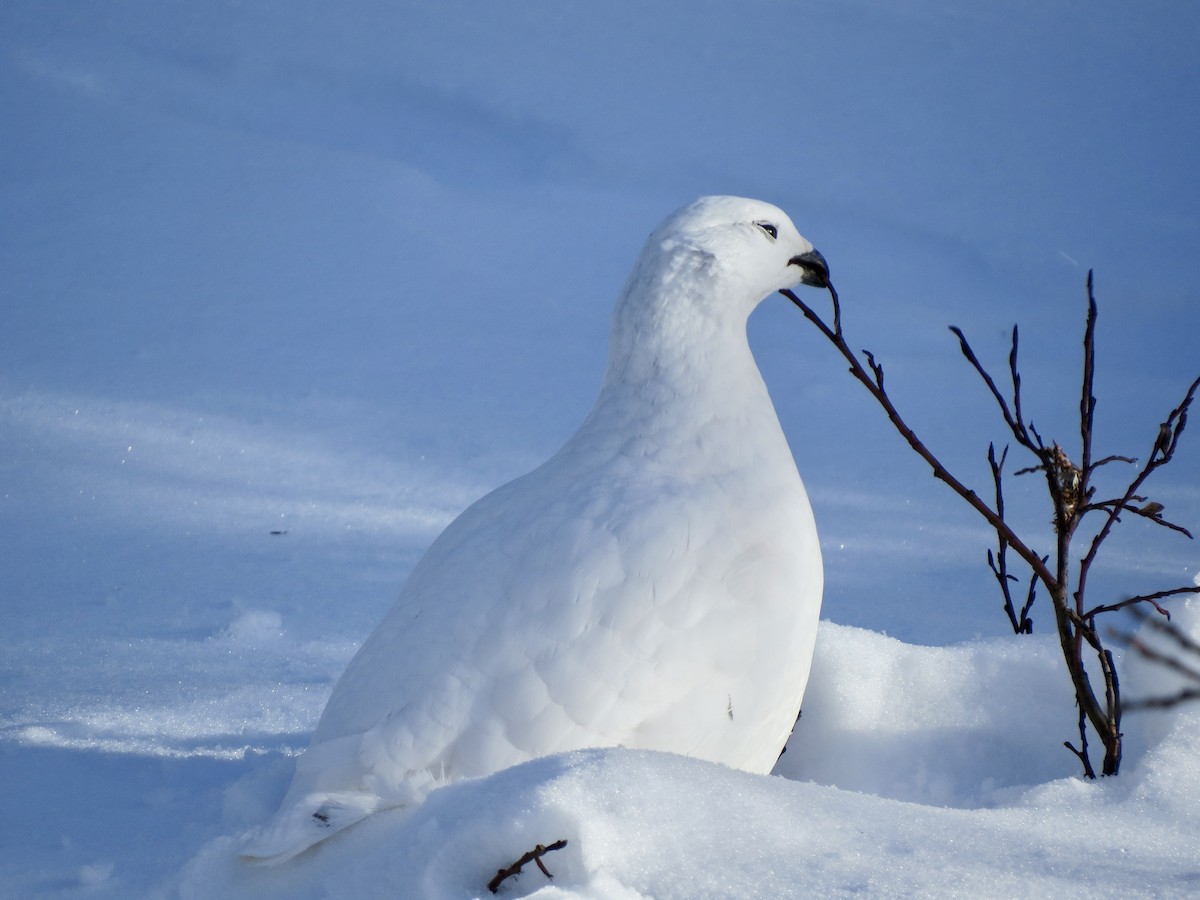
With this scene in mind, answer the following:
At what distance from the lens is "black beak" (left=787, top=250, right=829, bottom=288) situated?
185cm

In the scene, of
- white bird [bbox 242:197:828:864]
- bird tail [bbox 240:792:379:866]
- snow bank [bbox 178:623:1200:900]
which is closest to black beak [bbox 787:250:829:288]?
white bird [bbox 242:197:828:864]

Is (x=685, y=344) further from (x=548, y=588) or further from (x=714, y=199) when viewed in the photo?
(x=548, y=588)

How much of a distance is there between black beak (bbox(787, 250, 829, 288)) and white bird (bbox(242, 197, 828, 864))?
12 cm

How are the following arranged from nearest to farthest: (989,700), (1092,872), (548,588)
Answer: (1092,872) < (548,588) < (989,700)

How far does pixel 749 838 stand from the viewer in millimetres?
1104

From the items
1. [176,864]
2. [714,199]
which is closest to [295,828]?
[176,864]

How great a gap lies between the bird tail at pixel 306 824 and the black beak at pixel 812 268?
3.39 feet

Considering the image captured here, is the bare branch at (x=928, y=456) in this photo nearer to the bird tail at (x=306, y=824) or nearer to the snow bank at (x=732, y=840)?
the snow bank at (x=732, y=840)

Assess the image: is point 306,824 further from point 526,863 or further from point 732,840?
point 732,840

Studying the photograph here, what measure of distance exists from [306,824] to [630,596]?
1.47 ft

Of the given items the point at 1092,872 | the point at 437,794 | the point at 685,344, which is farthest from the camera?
the point at 685,344

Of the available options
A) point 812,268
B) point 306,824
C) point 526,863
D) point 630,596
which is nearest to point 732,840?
point 526,863

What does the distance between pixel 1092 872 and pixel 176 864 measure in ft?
3.54

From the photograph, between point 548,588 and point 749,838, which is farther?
point 548,588
